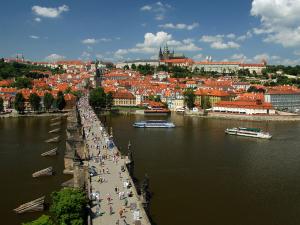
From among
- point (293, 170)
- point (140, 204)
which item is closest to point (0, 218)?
point (140, 204)

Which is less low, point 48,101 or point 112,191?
point 48,101

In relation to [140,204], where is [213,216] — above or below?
below

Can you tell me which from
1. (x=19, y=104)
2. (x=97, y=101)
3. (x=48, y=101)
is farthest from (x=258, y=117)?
(x=19, y=104)

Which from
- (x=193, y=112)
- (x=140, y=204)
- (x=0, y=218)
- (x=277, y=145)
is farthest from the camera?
(x=193, y=112)

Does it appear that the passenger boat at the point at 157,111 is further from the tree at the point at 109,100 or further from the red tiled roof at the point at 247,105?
the red tiled roof at the point at 247,105

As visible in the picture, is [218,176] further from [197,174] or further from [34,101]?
[34,101]

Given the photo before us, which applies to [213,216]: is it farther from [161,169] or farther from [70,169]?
[70,169]


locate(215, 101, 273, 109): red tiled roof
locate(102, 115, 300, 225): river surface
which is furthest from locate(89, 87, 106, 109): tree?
locate(102, 115, 300, 225): river surface
